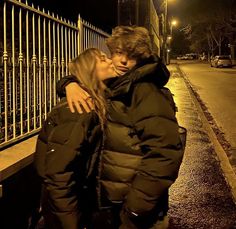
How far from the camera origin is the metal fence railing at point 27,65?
375 centimetres

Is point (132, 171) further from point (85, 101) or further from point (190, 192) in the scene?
point (190, 192)

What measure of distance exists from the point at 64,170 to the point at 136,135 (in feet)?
1.46

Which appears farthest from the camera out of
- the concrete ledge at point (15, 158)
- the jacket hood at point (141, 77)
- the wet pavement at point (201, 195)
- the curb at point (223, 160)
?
the curb at point (223, 160)

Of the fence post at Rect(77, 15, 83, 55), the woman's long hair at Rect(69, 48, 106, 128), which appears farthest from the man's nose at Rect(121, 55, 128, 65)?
the fence post at Rect(77, 15, 83, 55)

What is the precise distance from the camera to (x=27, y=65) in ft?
13.5

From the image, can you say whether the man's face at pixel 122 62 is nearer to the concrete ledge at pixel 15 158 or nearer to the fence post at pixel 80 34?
the concrete ledge at pixel 15 158

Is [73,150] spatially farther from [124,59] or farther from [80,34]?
[80,34]

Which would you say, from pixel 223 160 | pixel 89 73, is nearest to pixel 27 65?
pixel 89 73

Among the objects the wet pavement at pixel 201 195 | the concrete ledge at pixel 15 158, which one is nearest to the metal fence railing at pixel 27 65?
the concrete ledge at pixel 15 158

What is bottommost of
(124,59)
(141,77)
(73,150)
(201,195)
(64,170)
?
(201,195)

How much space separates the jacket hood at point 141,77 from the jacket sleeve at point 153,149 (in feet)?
0.21

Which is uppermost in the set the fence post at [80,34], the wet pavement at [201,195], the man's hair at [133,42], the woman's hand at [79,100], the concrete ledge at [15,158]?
the fence post at [80,34]

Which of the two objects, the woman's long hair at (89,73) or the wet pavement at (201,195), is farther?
the wet pavement at (201,195)

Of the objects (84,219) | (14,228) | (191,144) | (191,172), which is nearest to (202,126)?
(191,144)
